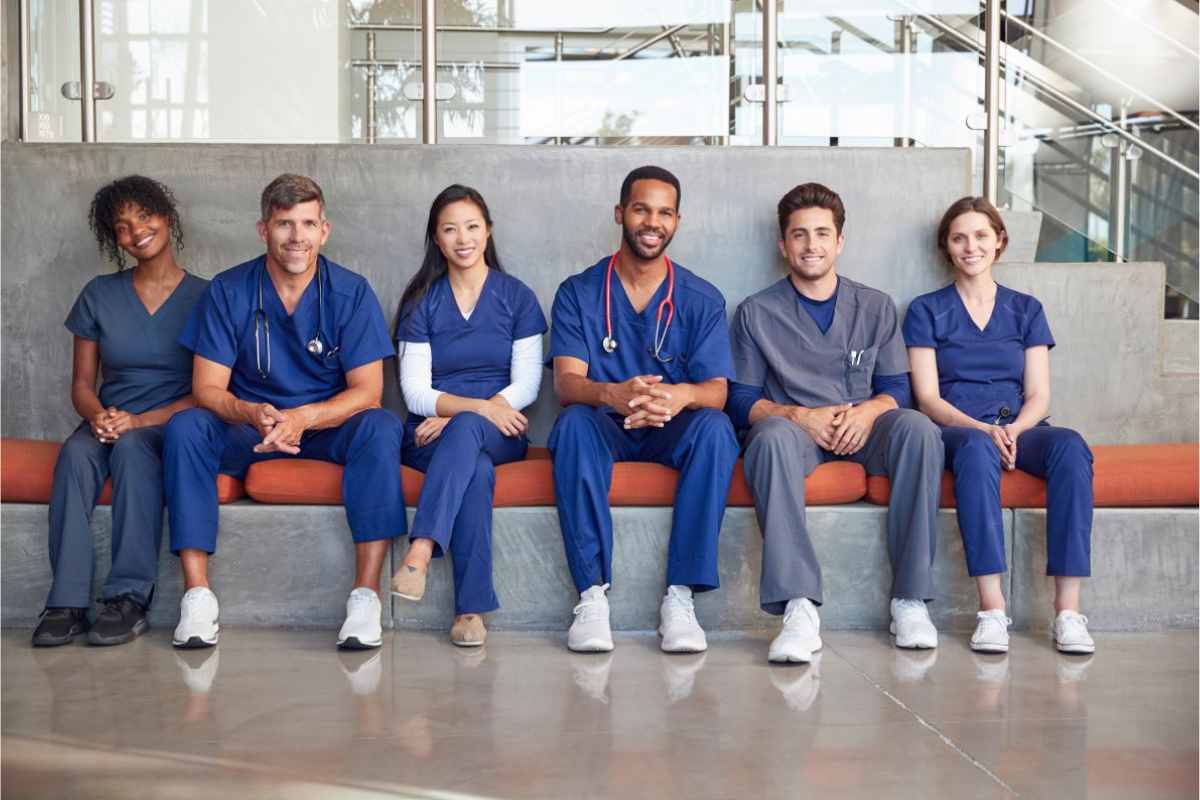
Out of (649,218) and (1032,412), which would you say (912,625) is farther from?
(649,218)

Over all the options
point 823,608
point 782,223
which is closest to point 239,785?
point 823,608

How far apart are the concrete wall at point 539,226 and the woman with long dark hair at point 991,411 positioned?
238 millimetres

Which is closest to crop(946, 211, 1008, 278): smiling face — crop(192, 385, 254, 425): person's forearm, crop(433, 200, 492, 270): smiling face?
crop(433, 200, 492, 270): smiling face

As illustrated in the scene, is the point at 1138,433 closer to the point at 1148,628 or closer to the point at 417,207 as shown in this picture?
the point at 1148,628

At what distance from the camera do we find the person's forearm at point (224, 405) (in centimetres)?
337

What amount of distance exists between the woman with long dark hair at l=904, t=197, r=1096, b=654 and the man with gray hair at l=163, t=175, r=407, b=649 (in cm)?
147

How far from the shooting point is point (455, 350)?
364 centimetres

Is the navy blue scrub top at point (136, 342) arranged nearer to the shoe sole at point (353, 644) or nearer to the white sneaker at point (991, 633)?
the shoe sole at point (353, 644)

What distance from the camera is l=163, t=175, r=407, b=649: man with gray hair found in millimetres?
3244

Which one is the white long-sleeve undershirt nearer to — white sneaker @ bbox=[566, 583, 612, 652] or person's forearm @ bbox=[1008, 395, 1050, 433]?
white sneaker @ bbox=[566, 583, 612, 652]

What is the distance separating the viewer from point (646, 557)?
11.0ft

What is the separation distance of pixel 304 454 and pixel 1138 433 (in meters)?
2.63

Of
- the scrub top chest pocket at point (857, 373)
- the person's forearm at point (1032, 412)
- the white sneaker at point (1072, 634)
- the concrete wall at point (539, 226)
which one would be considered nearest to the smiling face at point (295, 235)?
the concrete wall at point (539, 226)

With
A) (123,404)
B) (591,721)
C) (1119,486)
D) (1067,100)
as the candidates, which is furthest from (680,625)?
(1067,100)
